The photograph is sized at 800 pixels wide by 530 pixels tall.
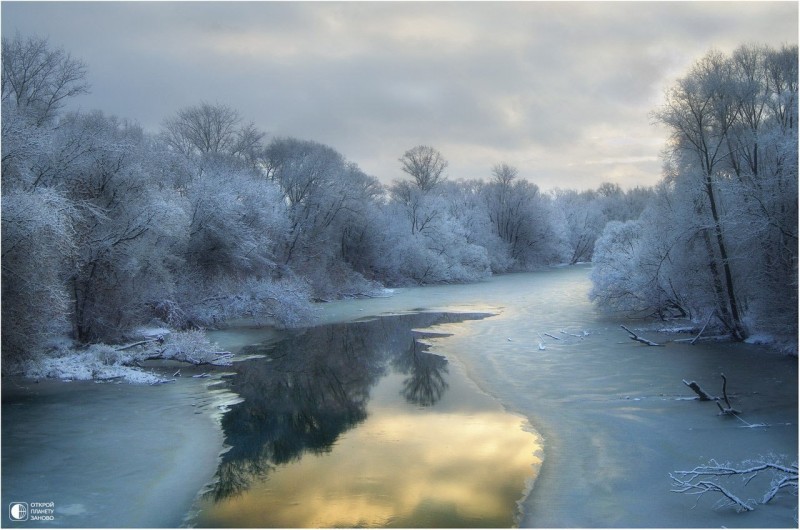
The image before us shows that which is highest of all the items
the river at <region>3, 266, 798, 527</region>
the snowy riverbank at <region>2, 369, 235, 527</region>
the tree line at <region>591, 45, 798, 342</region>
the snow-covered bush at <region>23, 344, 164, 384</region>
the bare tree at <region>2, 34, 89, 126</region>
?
the bare tree at <region>2, 34, 89, 126</region>

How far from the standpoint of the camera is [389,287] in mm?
49688

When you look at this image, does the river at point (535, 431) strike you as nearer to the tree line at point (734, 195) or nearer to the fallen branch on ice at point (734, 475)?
the fallen branch on ice at point (734, 475)

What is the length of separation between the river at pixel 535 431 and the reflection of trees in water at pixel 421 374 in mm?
129

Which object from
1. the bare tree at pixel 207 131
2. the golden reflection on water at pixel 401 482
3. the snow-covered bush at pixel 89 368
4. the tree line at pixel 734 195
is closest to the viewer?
the golden reflection on water at pixel 401 482

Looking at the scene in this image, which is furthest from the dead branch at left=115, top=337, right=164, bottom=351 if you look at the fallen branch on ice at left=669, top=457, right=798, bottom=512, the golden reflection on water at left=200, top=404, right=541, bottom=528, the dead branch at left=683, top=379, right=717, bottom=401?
the fallen branch on ice at left=669, top=457, right=798, bottom=512

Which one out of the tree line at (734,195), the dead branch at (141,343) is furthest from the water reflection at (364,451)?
the tree line at (734,195)

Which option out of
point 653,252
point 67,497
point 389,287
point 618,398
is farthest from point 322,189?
point 67,497

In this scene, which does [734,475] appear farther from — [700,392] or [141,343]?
[141,343]

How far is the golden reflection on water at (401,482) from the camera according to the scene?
808cm

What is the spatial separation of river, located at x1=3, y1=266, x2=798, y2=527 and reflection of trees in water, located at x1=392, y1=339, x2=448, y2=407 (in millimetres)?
129

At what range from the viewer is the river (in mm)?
8188

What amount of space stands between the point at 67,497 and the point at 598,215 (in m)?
83.9

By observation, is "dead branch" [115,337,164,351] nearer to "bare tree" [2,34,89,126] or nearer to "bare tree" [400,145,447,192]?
"bare tree" [2,34,89,126]

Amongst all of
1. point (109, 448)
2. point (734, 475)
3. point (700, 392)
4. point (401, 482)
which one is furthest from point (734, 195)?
point (109, 448)
